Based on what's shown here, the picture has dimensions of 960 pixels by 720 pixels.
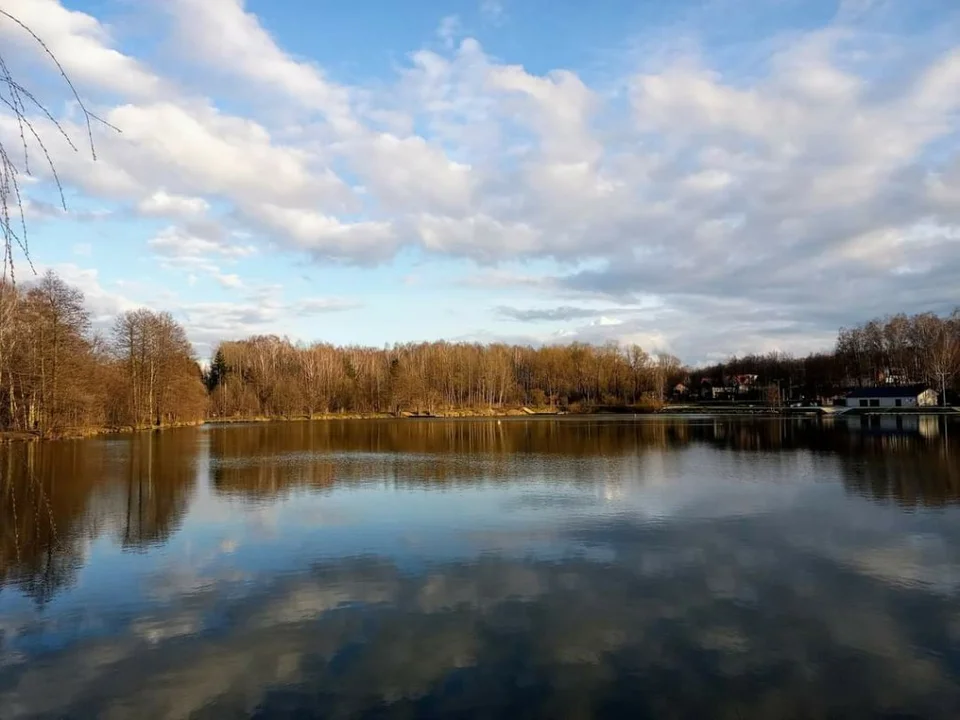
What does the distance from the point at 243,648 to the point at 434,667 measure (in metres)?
2.23

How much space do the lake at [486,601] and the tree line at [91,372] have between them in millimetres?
16384

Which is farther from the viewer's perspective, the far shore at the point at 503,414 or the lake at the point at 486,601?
the far shore at the point at 503,414

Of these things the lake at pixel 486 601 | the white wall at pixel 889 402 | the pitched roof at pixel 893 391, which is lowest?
the lake at pixel 486 601

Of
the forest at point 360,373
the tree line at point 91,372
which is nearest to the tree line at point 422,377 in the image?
the forest at point 360,373

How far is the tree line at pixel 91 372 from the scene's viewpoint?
3247cm

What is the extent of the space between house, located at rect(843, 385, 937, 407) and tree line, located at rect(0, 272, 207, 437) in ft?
231

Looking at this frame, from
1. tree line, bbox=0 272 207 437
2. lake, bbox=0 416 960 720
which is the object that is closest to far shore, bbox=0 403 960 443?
tree line, bbox=0 272 207 437

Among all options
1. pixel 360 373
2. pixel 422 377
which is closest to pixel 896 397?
pixel 422 377

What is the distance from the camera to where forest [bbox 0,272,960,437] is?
37.0 metres

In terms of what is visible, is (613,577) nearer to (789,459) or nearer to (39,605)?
(39,605)

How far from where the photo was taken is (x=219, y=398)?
70.7m

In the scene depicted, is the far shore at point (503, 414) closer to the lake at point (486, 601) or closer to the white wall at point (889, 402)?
the white wall at point (889, 402)

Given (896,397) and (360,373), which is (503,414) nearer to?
(360,373)

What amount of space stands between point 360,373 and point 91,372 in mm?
50959
